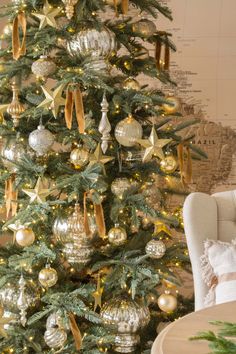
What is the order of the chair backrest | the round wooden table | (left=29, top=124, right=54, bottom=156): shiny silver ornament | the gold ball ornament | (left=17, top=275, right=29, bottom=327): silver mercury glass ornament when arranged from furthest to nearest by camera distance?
the gold ball ornament
(left=17, top=275, right=29, bottom=327): silver mercury glass ornament
(left=29, top=124, right=54, bottom=156): shiny silver ornament
the chair backrest
the round wooden table

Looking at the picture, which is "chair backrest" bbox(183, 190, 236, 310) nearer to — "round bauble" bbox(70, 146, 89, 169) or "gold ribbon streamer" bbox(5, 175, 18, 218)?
"round bauble" bbox(70, 146, 89, 169)

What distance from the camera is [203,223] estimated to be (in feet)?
8.49

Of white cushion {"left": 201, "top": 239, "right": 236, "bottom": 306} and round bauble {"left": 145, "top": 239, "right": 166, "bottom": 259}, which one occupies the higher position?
white cushion {"left": 201, "top": 239, "right": 236, "bottom": 306}

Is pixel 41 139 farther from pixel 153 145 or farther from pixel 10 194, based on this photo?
pixel 153 145

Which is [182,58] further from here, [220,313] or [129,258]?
[220,313]

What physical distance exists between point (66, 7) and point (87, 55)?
19 cm

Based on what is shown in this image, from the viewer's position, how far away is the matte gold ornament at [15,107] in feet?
8.93

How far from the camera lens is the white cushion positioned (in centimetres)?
242

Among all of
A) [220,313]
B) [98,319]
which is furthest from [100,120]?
[220,313]

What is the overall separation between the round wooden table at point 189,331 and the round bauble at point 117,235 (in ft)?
3.40

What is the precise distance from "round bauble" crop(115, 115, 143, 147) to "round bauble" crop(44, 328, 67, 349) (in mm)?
753

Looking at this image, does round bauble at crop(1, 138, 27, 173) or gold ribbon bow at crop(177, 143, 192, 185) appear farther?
gold ribbon bow at crop(177, 143, 192, 185)

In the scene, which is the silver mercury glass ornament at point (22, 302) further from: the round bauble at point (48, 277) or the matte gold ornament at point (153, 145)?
the matte gold ornament at point (153, 145)

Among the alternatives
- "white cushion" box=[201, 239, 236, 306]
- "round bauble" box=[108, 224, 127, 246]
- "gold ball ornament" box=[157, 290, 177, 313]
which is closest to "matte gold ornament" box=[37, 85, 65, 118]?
"round bauble" box=[108, 224, 127, 246]
